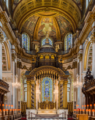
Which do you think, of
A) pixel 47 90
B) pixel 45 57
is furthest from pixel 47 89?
pixel 45 57

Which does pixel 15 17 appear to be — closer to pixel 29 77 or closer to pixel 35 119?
pixel 29 77

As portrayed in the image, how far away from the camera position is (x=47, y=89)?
3844cm

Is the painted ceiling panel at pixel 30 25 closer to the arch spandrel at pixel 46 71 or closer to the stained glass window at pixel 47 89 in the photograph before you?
the arch spandrel at pixel 46 71

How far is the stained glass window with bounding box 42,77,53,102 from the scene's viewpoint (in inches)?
1487

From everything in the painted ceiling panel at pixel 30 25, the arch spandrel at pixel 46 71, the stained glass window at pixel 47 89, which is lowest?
the stained glass window at pixel 47 89

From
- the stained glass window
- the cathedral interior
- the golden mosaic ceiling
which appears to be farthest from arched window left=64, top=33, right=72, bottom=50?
the stained glass window

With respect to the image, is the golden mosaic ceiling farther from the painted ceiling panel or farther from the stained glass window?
the stained glass window

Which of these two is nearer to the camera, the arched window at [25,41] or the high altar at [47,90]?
the high altar at [47,90]

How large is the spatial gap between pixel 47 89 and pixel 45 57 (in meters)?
6.11

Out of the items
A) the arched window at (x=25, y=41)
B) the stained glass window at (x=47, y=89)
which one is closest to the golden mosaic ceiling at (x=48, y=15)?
the arched window at (x=25, y=41)

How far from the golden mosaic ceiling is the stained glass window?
27.6ft

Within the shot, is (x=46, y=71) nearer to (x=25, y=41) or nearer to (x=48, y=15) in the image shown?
(x=25, y=41)

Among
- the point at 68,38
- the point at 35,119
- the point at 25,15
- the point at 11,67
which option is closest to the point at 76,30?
the point at 68,38

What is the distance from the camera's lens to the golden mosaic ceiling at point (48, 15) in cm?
3236
